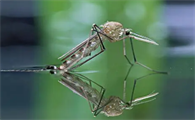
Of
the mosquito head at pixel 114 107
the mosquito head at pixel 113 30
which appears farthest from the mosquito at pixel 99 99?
the mosquito head at pixel 113 30

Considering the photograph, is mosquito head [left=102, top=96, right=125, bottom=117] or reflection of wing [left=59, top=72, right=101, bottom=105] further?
reflection of wing [left=59, top=72, right=101, bottom=105]

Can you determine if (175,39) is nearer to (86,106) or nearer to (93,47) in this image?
(93,47)

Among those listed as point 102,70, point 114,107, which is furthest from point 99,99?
point 102,70

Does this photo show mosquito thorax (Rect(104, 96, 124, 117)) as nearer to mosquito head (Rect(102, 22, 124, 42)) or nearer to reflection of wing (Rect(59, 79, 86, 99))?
reflection of wing (Rect(59, 79, 86, 99))

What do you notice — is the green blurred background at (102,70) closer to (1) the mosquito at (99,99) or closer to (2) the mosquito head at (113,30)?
(1) the mosquito at (99,99)

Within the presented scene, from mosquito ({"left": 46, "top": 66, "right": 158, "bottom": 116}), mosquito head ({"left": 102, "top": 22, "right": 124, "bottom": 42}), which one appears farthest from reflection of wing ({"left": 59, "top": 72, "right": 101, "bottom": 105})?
mosquito head ({"left": 102, "top": 22, "right": 124, "bottom": 42})

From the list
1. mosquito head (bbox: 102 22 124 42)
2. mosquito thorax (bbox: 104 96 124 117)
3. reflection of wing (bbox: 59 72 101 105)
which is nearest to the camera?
mosquito thorax (bbox: 104 96 124 117)

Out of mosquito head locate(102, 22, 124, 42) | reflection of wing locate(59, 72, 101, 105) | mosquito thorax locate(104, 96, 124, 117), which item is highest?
mosquito head locate(102, 22, 124, 42)

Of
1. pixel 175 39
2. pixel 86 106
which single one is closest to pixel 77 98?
pixel 86 106
